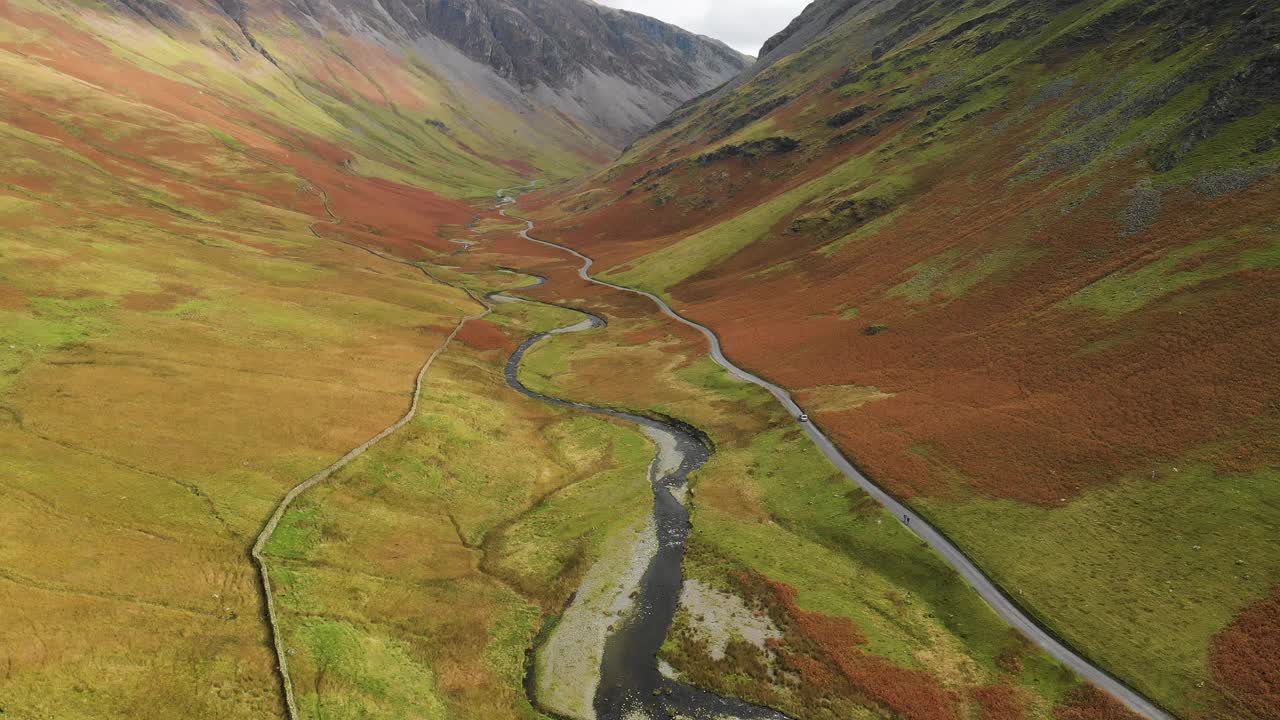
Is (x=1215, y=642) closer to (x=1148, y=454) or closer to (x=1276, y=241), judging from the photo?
(x=1148, y=454)

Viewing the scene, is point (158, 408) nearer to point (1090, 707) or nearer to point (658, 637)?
point (658, 637)

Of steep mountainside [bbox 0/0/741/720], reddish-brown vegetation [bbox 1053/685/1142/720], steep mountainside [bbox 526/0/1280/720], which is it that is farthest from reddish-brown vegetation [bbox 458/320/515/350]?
reddish-brown vegetation [bbox 1053/685/1142/720]

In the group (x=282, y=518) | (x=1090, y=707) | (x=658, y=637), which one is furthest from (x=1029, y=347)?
(x=282, y=518)

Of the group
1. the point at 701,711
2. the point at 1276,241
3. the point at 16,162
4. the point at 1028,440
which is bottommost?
the point at 701,711

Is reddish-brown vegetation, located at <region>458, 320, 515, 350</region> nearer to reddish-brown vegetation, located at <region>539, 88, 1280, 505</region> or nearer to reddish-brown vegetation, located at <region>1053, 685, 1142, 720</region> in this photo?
reddish-brown vegetation, located at <region>539, 88, 1280, 505</region>

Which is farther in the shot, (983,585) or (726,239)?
(726,239)

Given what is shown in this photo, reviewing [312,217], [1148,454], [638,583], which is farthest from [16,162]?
[1148,454]
